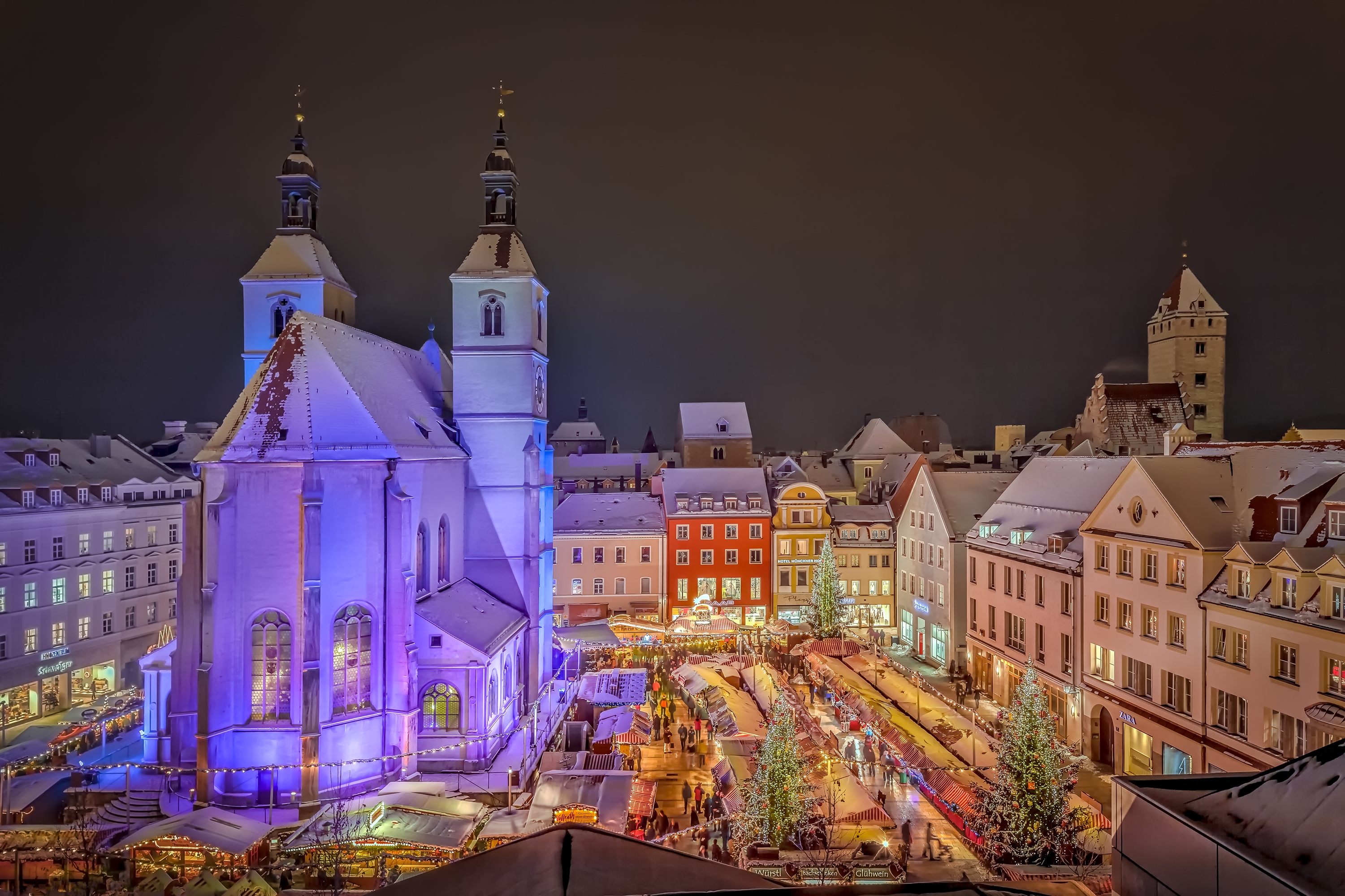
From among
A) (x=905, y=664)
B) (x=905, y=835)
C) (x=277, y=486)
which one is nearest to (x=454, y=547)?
(x=277, y=486)

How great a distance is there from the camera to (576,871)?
6.91 m

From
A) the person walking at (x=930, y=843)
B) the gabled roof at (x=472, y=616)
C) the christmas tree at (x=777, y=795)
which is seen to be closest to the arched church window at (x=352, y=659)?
the gabled roof at (x=472, y=616)

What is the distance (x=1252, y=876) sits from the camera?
5.64m

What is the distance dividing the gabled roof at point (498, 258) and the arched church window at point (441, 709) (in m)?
18.9

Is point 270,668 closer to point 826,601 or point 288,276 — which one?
point 288,276

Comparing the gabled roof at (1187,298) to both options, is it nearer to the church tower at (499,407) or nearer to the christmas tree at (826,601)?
the christmas tree at (826,601)

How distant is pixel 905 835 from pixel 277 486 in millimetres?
23575

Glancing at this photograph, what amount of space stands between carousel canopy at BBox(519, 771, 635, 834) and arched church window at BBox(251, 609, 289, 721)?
950 centimetres

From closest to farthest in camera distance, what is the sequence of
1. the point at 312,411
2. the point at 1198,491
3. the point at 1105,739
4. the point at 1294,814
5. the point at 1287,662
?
the point at 1294,814 → the point at 1287,662 → the point at 312,411 → the point at 1198,491 → the point at 1105,739

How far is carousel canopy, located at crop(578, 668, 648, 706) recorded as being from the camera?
36844 mm

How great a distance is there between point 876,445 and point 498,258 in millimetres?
58303

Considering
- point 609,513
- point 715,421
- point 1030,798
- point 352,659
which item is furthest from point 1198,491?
point 715,421

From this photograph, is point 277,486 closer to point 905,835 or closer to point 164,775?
point 164,775

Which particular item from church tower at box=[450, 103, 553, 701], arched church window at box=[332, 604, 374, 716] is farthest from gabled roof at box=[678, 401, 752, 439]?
arched church window at box=[332, 604, 374, 716]
